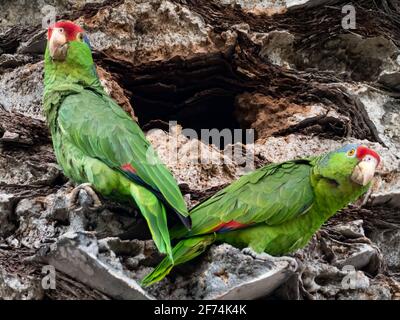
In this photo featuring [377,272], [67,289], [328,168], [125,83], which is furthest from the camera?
[125,83]

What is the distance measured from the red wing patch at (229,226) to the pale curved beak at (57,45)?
1799 mm

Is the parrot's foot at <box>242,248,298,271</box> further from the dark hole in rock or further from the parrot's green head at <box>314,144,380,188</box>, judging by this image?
the dark hole in rock

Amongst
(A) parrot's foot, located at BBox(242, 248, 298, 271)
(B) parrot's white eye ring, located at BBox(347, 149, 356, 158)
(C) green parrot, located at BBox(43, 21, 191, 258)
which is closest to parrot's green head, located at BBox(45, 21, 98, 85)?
(C) green parrot, located at BBox(43, 21, 191, 258)

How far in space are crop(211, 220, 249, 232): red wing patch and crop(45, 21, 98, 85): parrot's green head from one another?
1590 mm

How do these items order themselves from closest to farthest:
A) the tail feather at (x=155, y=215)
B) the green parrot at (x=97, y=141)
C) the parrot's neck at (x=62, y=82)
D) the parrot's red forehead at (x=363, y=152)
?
the tail feather at (x=155, y=215) < the green parrot at (x=97, y=141) < the parrot's red forehead at (x=363, y=152) < the parrot's neck at (x=62, y=82)

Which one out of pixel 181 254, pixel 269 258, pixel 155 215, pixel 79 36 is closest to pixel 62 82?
pixel 79 36

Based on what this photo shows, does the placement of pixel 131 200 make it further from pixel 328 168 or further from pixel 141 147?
pixel 328 168

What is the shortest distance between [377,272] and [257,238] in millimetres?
1092

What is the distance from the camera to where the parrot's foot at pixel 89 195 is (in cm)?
564

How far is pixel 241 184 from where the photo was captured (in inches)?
226

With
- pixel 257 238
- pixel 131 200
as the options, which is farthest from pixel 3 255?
pixel 257 238

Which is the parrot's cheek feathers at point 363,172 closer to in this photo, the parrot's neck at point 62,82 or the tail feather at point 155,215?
the tail feather at point 155,215

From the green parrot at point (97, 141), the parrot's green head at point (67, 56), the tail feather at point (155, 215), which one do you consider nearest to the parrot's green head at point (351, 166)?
the green parrot at point (97, 141)

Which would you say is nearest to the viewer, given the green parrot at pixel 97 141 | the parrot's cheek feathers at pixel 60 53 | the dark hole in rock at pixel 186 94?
the green parrot at pixel 97 141
